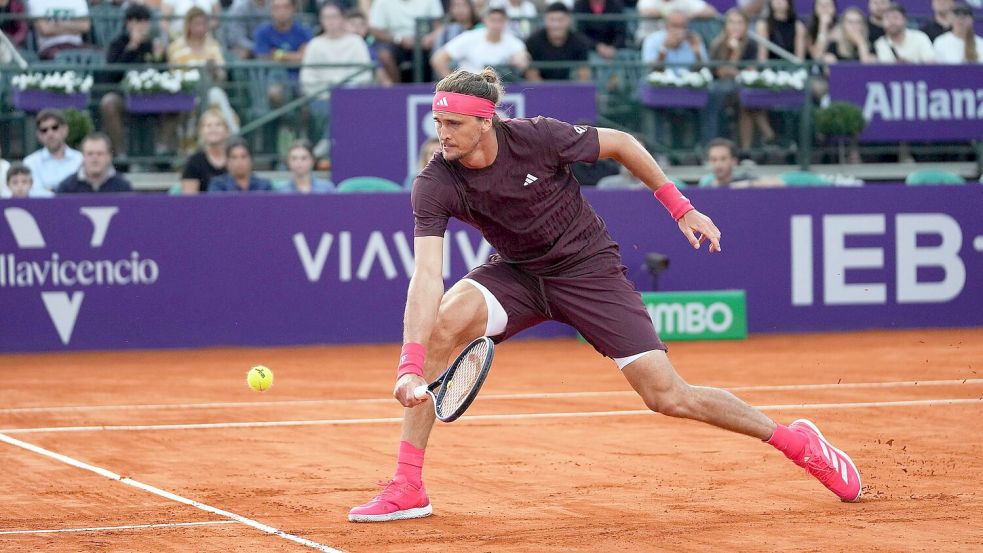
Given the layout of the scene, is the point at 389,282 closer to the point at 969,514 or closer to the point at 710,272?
the point at 710,272

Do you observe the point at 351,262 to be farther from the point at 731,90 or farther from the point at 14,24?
the point at 14,24

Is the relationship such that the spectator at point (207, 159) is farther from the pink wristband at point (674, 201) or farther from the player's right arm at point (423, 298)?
the player's right arm at point (423, 298)

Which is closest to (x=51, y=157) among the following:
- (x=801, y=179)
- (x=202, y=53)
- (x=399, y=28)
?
(x=202, y=53)

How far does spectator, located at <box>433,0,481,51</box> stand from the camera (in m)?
15.0

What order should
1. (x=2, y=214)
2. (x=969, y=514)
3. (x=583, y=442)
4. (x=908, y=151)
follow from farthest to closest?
(x=908, y=151)
(x=2, y=214)
(x=583, y=442)
(x=969, y=514)

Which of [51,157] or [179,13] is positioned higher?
[179,13]

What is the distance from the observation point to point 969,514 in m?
5.69

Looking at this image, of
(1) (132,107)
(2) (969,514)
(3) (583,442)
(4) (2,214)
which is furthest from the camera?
(1) (132,107)

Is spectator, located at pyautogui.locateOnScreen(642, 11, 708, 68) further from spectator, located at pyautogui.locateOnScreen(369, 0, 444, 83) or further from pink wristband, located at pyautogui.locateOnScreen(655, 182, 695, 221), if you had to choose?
pink wristband, located at pyautogui.locateOnScreen(655, 182, 695, 221)

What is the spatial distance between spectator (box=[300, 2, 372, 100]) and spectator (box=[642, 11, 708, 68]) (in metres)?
2.83

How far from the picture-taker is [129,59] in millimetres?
14320

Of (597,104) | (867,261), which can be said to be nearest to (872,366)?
(867,261)

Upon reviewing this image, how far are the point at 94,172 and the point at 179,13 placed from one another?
3402 millimetres

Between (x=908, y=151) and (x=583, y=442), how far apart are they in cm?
859
